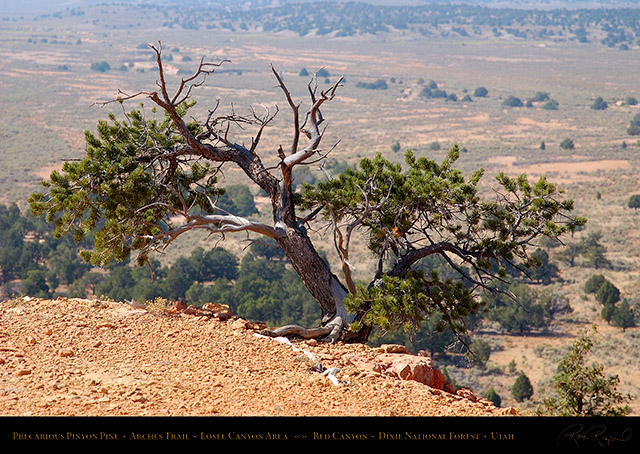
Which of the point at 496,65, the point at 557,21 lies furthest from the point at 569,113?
the point at 557,21

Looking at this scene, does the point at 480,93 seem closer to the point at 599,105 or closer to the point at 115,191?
the point at 599,105

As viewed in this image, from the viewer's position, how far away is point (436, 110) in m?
90.1

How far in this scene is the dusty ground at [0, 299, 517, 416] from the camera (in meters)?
6.23

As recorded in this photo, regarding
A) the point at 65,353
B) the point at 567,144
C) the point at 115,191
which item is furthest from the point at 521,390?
the point at 567,144

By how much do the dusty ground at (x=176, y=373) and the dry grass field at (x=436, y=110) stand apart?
2.25 meters

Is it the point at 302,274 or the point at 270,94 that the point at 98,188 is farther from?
the point at 270,94

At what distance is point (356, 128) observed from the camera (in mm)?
74062

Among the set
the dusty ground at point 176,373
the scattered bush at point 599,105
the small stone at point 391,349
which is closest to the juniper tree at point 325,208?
the small stone at point 391,349

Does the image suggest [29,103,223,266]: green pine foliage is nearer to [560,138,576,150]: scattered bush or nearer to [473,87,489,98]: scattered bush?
[560,138,576,150]: scattered bush

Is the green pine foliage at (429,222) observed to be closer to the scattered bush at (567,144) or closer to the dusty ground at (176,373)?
the dusty ground at (176,373)

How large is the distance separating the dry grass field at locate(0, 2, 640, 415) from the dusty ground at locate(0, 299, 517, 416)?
2.25 m

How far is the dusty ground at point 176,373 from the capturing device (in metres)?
6.23

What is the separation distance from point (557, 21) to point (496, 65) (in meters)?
73.4

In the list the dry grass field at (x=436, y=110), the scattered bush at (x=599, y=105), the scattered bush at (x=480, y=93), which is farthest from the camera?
the scattered bush at (x=480, y=93)
